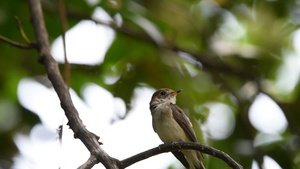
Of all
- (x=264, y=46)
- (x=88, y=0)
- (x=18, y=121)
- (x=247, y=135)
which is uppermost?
(x=88, y=0)

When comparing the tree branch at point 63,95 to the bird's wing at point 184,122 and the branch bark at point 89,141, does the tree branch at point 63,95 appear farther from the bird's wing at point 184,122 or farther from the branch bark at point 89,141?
the bird's wing at point 184,122

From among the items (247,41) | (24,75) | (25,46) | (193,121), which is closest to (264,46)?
(247,41)

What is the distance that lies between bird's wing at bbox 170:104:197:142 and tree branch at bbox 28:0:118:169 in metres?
1.79

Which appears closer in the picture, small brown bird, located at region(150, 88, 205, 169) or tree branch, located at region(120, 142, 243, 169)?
tree branch, located at region(120, 142, 243, 169)

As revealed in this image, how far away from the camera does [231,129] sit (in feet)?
19.5

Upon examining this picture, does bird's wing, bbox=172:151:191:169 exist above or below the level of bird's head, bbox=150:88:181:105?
below

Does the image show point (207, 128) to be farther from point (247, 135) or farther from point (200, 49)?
point (200, 49)

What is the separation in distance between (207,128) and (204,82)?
87cm

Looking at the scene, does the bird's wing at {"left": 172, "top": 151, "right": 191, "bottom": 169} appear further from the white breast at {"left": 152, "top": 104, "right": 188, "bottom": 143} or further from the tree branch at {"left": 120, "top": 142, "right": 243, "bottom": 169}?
the tree branch at {"left": 120, "top": 142, "right": 243, "bottom": 169}

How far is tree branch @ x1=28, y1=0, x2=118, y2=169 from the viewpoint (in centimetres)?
277

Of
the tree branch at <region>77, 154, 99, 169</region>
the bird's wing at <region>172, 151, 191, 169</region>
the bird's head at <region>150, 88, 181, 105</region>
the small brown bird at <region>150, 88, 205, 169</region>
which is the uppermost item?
the bird's head at <region>150, 88, 181, 105</region>

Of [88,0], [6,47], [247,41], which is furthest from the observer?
[247,41]

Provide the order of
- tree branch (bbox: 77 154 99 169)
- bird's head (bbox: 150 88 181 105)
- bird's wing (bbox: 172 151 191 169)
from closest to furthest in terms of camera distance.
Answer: tree branch (bbox: 77 154 99 169)
bird's wing (bbox: 172 151 191 169)
bird's head (bbox: 150 88 181 105)

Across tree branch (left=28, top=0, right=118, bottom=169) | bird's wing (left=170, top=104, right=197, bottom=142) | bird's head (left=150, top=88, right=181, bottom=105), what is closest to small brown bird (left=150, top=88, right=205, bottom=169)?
bird's wing (left=170, top=104, right=197, bottom=142)
